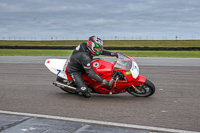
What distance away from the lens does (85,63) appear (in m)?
6.31

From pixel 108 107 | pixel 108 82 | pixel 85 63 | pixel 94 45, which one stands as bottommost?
pixel 108 107

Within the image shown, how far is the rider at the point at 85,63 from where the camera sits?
6.30 meters

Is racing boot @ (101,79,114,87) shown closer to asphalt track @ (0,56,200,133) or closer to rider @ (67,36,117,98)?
rider @ (67,36,117,98)

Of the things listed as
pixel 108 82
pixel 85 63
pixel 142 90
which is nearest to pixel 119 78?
pixel 108 82

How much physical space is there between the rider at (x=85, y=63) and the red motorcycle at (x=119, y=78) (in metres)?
0.16

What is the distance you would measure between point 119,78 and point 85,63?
89 centimetres

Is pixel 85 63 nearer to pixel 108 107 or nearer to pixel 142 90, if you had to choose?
pixel 108 107

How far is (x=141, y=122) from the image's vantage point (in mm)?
4648

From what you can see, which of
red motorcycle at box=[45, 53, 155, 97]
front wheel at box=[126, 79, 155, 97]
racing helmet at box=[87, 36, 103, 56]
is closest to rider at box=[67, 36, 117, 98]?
racing helmet at box=[87, 36, 103, 56]

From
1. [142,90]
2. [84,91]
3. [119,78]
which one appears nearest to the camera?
[119,78]

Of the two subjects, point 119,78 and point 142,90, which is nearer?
point 119,78

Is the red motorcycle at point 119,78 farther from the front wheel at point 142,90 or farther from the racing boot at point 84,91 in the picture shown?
the racing boot at point 84,91

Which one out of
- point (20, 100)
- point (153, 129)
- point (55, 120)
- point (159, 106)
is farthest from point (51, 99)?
point (153, 129)

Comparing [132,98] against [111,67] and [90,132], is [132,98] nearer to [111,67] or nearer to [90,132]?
[111,67]
